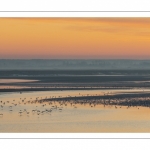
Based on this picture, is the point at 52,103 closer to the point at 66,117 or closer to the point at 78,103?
the point at 66,117

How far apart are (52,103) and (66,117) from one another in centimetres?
29

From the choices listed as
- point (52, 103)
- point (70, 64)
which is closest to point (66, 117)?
point (52, 103)

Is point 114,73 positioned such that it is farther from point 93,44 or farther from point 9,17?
point 9,17

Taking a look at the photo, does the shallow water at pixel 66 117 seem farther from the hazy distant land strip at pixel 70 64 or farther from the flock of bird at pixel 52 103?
the hazy distant land strip at pixel 70 64

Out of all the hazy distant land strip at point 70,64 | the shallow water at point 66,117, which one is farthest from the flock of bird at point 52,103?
the hazy distant land strip at point 70,64

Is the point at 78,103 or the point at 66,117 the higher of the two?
the point at 78,103

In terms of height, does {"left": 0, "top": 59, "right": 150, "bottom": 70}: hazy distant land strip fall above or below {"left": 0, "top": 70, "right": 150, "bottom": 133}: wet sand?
above

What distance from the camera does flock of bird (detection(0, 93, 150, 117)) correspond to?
15.4 meters

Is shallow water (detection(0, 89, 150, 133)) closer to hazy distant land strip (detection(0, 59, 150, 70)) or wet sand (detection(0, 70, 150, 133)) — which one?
wet sand (detection(0, 70, 150, 133))

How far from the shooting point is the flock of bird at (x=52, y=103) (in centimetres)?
1538

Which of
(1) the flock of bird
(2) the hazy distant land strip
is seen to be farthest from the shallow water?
(2) the hazy distant land strip

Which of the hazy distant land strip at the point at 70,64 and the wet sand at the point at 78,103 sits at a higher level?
the hazy distant land strip at the point at 70,64

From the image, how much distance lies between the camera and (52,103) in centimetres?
1533

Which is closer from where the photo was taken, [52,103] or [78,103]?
[52,103]
